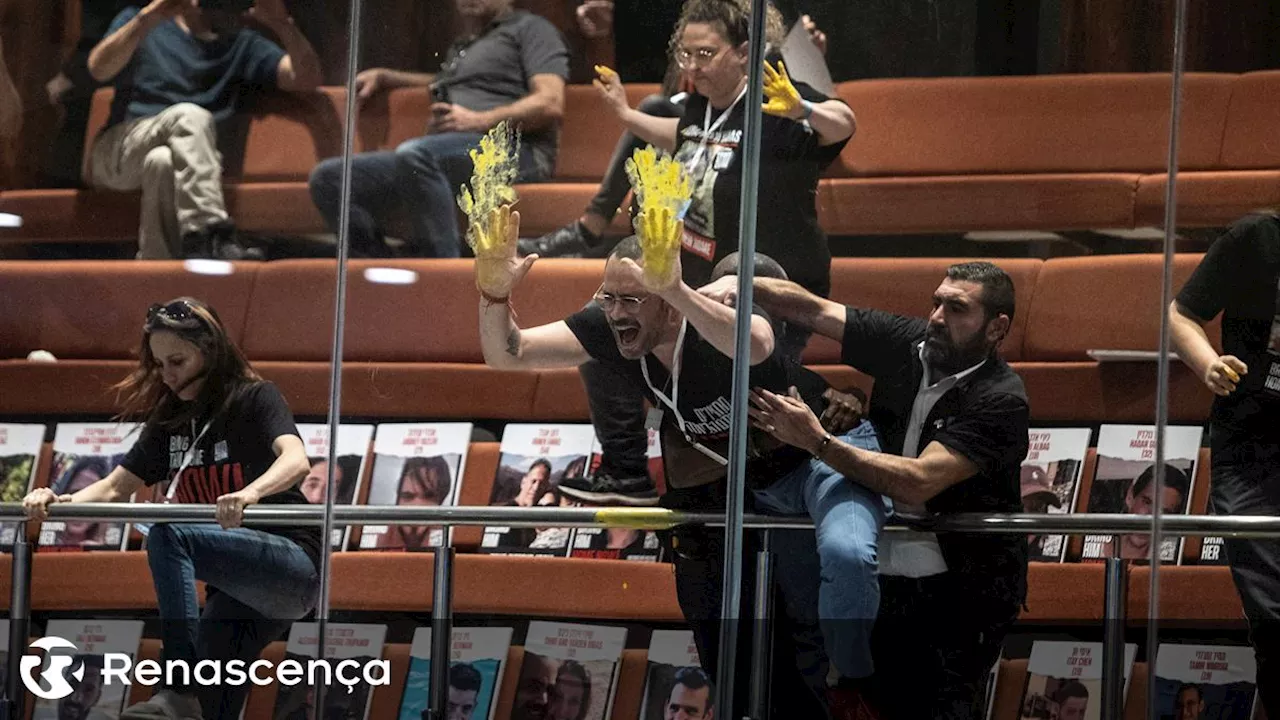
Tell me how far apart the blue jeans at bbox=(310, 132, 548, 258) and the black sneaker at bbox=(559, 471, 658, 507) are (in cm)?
44

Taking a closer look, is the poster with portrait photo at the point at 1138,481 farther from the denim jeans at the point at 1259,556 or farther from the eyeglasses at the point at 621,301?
the eyeglasses at the point at 621,301

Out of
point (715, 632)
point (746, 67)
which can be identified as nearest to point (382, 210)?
point (746, 67)

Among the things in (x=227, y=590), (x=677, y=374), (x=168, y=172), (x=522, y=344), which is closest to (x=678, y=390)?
(x=677, y=374)

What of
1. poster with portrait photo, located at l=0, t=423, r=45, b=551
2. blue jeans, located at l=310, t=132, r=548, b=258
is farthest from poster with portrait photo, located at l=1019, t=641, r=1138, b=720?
poster with portrait photo, located at l=0, t=423, r=45, b=551

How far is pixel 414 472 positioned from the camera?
264 centimetres

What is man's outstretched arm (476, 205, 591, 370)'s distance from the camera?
8.52 ft

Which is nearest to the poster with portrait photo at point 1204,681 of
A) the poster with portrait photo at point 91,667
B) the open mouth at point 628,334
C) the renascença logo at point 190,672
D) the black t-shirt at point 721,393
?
the black t-shirt at point 721,393

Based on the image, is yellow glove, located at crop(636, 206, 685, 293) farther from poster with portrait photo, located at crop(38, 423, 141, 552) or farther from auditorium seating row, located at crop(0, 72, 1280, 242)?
poster with portrait photo, located at crop(38, 423, 141, 552)

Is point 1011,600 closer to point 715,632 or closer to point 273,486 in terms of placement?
point 715,632

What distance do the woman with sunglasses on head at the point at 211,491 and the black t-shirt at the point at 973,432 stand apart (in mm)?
961

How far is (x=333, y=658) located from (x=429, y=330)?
0.56 meters

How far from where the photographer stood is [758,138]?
2527 mm

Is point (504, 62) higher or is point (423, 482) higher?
point (504, 62)

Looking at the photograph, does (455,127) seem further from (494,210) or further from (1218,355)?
(1218,355)
